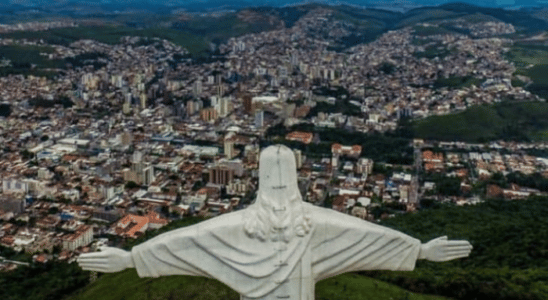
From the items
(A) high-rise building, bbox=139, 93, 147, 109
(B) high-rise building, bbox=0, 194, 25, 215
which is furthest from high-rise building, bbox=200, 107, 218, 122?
(B) high-rise building, bbox=0, 194, 25, 215

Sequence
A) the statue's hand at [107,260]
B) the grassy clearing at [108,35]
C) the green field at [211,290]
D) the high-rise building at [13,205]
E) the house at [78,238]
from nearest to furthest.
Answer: the statue's hand at [107,260] → the green field at [211,290] → the house at [78,238] → the high-rise building at [13,205] → the grassy clearing at [108,35]

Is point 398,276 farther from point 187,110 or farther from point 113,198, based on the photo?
point 187,110

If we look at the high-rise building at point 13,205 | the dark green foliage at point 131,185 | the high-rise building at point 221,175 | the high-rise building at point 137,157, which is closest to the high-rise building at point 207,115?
the high-rise building at point 137,157

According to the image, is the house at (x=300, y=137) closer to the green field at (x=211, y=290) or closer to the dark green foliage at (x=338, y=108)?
the dark green foliage at (x=338, y=108)

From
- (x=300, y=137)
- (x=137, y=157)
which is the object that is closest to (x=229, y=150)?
(x=137, y=157)

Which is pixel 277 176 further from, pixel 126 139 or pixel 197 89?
pixel 197 89

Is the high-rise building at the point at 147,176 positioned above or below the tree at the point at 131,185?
above
